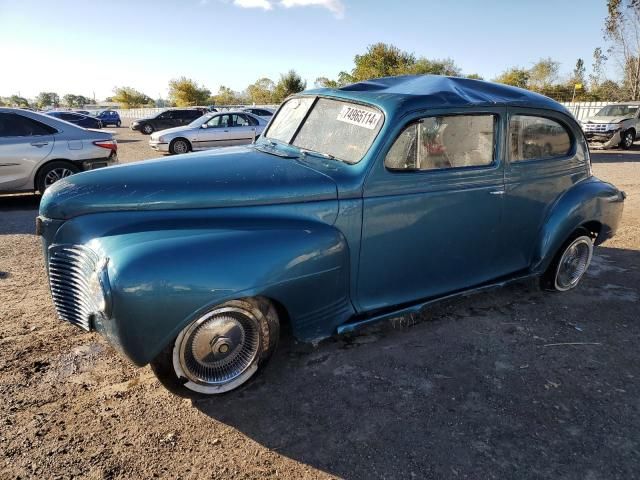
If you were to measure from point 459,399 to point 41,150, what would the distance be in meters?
7.05

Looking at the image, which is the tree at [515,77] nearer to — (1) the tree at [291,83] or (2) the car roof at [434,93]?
(1) the tree at [291,83]

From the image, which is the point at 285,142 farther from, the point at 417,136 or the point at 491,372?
the point at 491,372

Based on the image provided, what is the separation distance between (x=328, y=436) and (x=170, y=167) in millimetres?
1863

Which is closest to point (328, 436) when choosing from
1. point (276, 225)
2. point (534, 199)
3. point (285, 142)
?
point (276, 225)

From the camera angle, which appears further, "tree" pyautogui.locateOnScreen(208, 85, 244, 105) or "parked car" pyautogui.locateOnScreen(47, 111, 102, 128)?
"tree" pyautogui.locateOnScreen(208, 85, 244, 105)

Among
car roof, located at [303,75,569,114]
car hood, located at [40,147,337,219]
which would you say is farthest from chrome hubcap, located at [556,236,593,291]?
car hood, located at [40,147,337,219]

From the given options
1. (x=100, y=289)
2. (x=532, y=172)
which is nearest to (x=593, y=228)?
(x=532, y=172)

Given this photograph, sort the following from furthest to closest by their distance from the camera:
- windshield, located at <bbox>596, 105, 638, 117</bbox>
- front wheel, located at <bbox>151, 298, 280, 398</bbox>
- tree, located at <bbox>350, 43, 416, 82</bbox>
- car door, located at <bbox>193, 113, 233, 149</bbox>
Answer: tree, located at <bbox>350, 43, 416, 82</bbox> < windshield, located at <bbox>596, 105, 638, 117</bbox> < car door, located at <bbox>193, 113, 233, 149</bbox> < front wheel, located at <bbox>151, 298, 280, 398</bbox>

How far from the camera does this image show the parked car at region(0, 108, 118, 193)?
22.1 ft

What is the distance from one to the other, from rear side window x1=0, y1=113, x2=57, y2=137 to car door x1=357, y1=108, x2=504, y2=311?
6.39 metres

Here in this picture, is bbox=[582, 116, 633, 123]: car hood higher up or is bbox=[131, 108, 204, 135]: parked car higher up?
bbox=[582, 116, 633, 123]: car hood

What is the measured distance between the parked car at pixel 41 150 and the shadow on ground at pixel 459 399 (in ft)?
18.8

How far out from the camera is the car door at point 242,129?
45.1ft

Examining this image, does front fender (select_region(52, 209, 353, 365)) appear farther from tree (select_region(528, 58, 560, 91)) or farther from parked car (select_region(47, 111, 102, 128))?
tree (select_region(528, 58, 560, 91))
